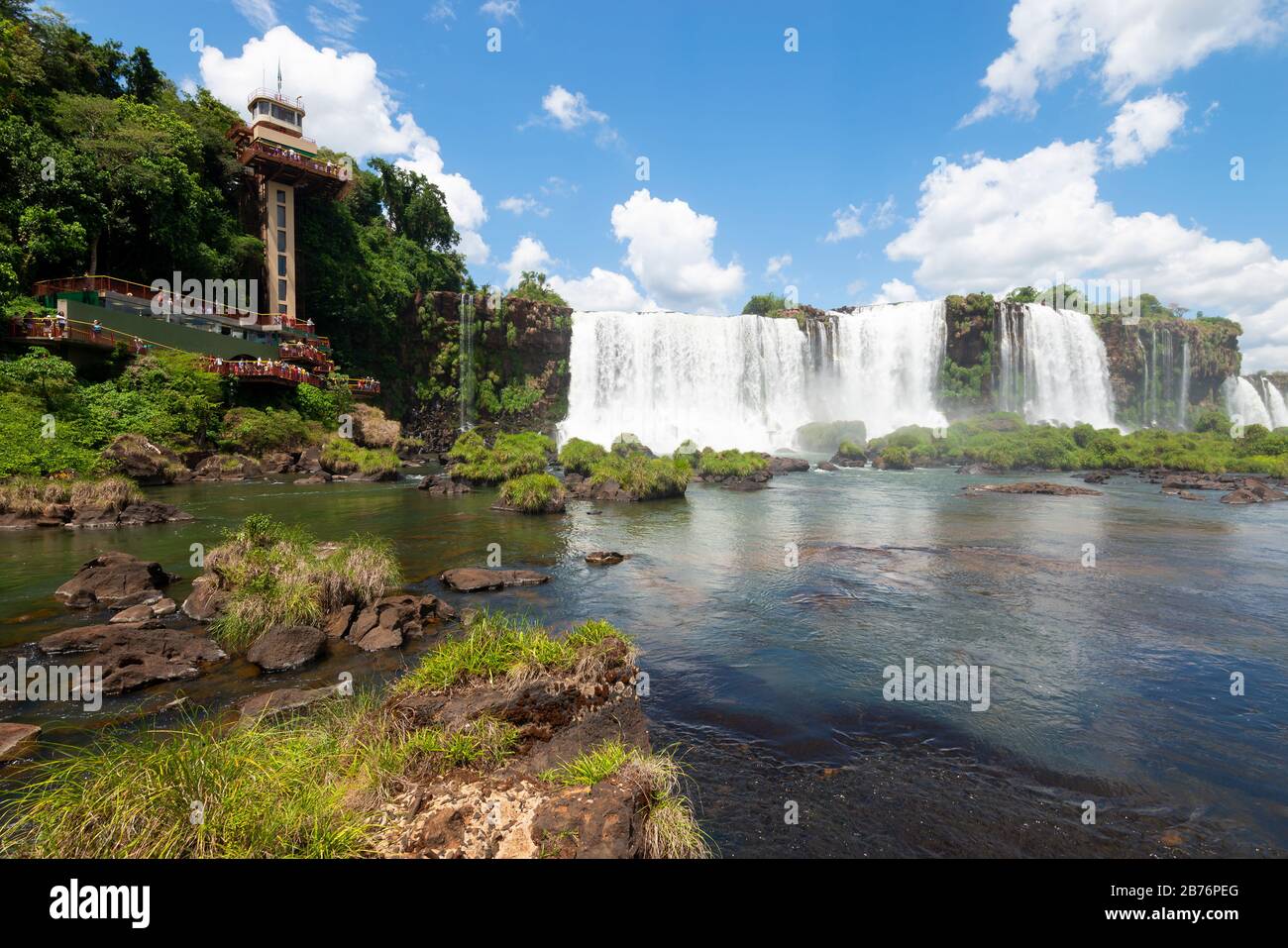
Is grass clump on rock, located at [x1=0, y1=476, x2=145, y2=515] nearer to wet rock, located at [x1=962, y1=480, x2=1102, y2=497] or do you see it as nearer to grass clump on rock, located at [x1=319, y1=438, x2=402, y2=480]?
grass clump on rock, located at [x1=319, y1=438, x2=402, y2=480]

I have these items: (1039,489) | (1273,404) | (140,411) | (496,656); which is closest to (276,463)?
(140,411)

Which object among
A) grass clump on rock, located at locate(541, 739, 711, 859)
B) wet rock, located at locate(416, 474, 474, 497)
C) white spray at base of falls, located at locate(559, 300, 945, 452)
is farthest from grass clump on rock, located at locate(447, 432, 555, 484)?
grass clump on rock, located at locate(541, 739, 711, 859)

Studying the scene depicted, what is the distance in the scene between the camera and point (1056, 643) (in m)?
9.73

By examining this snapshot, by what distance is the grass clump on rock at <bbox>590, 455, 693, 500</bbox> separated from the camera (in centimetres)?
2683

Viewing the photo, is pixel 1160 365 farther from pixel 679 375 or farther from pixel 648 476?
pixel 648 476

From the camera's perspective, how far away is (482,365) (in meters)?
55.1

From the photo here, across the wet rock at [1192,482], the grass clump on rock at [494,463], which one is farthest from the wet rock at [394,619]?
the wet rock at [1192,482]

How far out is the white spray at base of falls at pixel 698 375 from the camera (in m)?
53.5

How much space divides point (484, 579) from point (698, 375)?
1713 inches

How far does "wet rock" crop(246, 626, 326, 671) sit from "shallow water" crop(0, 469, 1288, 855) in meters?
0.38

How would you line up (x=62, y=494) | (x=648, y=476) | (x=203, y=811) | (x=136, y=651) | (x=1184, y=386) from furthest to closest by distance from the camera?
(x=1184, y=386)
(x=648, y=476)
(x=62, y=494)
(x=136, y=651)
(x=203, y=811)
